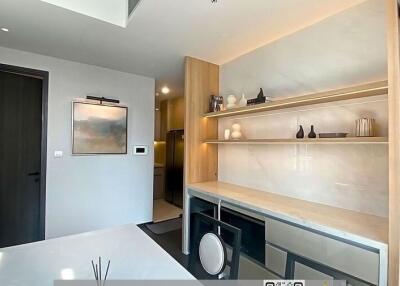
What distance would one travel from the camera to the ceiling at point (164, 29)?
1.91 m

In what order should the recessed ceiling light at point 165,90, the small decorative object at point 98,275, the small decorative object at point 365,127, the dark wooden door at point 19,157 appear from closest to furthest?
the small decorative object at point 98,275 → the small decorative object at point 365,127 → the dark wooden door at point 19,157 → the recessed ceiling light at point 165,90

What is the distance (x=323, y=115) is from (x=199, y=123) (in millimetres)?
1509

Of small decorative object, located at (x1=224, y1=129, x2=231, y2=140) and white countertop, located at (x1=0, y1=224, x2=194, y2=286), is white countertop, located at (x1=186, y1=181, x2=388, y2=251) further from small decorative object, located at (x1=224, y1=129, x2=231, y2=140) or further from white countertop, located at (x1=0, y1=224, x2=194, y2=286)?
white countertop, located at (x1=0, y1=224, x2=194, y2=286)

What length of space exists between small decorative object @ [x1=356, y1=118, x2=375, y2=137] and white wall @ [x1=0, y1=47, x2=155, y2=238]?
9.76 feet

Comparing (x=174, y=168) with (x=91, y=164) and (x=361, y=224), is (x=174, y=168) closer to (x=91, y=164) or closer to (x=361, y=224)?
(x=91, y=164)

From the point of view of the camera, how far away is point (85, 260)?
48.1 inches

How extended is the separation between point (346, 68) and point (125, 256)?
2197 mm

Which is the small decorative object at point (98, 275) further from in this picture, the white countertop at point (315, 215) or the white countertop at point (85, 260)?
the white countertop at point (315, 215)

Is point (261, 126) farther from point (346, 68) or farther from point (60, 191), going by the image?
point (60, 191)

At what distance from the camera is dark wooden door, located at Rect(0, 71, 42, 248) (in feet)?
8.98

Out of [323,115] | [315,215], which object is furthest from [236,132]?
[315,215]

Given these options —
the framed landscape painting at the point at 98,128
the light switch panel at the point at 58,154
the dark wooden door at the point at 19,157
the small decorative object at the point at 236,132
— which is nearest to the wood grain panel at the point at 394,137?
the small decorative object at the point at 236,132

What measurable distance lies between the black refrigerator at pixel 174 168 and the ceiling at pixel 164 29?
2143mm

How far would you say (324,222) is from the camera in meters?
1.61
